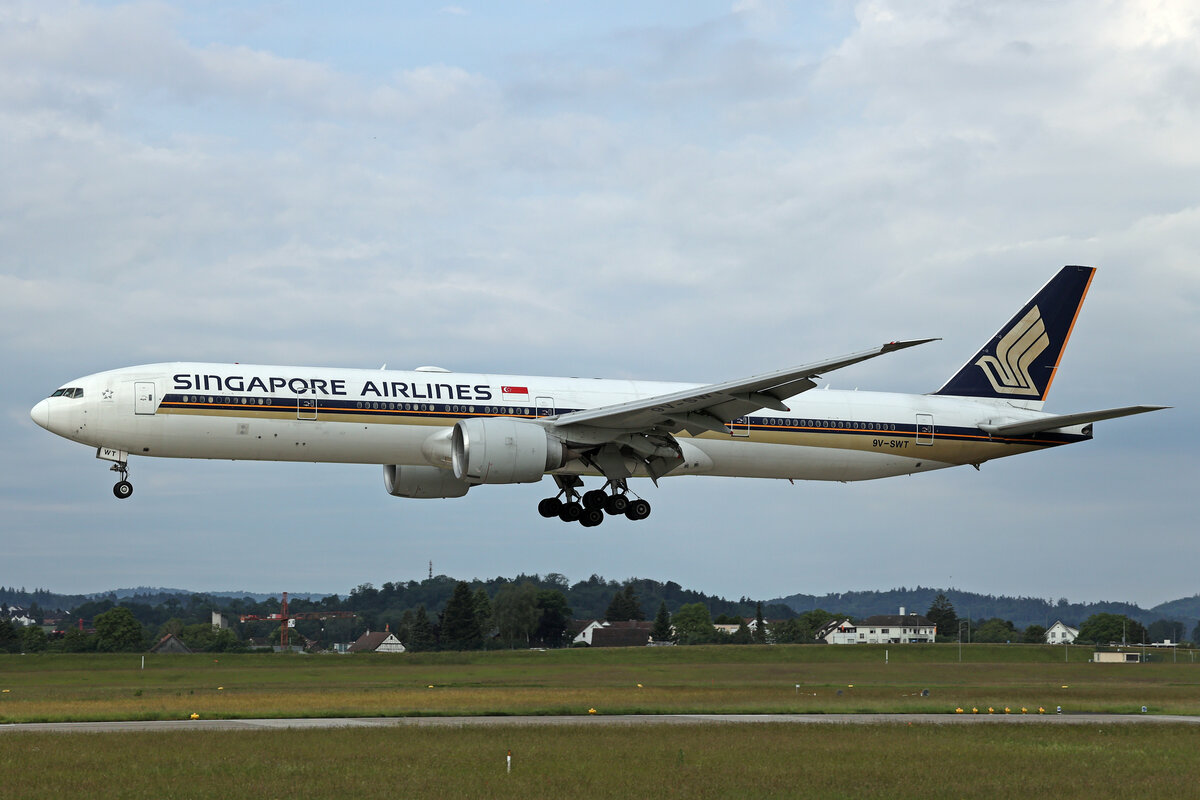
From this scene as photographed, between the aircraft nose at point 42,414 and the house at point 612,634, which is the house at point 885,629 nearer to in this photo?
the house at point 612,634

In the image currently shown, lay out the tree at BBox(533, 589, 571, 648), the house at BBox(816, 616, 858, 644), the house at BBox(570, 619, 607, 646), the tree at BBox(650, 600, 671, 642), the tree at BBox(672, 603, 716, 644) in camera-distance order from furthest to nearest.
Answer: the house at BBox(816, 616, 858, 644), the tree at BBox(650, 600, 671, 642), the house at BBox(570, 619, 607, 646), the tree at BBox(672, 603, 716, 644), the tree at BBox(533, 589, 571, 648)

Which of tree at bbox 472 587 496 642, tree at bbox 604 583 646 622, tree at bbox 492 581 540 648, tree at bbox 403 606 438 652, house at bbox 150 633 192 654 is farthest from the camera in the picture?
tree at bbox 604 583 646 622

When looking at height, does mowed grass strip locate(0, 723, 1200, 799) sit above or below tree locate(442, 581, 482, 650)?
below

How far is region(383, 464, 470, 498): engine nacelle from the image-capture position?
40.1 metres

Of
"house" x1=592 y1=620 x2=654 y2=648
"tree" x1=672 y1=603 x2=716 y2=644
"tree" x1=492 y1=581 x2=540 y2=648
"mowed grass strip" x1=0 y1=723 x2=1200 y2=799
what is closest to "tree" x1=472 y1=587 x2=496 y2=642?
"tree" x1=492 y1=581 x2=540 y2=648

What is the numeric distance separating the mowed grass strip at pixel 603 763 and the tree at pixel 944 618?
106m

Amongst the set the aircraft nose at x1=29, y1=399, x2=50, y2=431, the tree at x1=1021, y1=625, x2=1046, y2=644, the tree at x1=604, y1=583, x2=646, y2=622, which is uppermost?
the aircraft nose at x1=29, y1=399, x2=50, y2=431

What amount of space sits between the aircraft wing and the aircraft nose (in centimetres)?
1385

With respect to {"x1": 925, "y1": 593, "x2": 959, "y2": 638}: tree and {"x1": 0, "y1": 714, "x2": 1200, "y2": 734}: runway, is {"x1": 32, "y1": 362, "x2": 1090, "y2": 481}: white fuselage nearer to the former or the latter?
{"x1": 0, "y1": 714, "x2": 1200, "y2": 734}: runway

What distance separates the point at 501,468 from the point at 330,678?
25536mm

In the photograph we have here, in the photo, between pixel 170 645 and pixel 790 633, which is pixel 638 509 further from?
pixel 790 633

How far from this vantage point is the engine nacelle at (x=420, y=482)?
40062mm

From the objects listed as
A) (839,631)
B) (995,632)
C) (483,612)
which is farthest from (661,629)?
(995,632)

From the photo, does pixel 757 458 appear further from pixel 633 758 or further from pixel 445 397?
pixel 633 758
